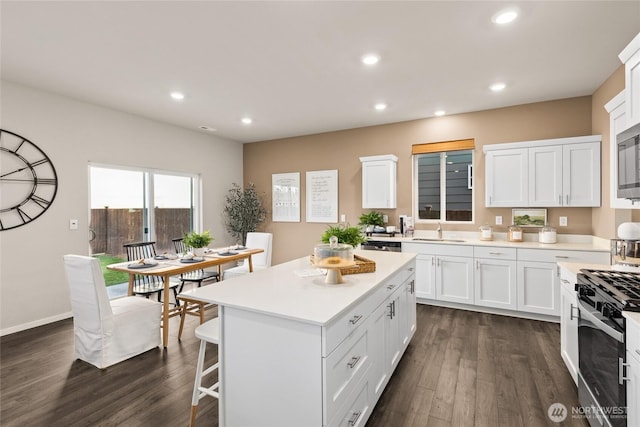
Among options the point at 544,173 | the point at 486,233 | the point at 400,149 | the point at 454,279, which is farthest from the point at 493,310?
the point at 400,149

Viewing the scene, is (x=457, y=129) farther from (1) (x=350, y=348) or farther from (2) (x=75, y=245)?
(2) (x=75, y=245)

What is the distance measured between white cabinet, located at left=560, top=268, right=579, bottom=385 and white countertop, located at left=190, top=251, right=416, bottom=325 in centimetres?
120

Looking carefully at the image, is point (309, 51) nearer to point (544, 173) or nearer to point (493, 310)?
point (544, 173)

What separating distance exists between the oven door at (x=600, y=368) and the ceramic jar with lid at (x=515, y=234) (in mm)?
2248

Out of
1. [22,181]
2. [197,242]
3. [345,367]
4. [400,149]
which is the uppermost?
[400,149]

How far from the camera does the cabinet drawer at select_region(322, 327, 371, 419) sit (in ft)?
4.58

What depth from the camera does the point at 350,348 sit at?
1.60 m

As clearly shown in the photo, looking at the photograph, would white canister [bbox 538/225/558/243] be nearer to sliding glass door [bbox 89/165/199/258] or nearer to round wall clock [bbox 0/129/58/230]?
sliding glass door [bbox 89/165/199/258]

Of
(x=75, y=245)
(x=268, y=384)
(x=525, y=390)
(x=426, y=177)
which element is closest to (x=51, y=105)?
(x=75, y=245)

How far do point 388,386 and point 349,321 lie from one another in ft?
3.67

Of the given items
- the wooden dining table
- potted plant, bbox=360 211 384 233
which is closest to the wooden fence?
the wooden dining table

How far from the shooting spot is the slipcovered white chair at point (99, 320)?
256 centimetres

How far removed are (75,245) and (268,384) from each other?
3.73 m

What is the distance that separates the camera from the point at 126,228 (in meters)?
4.56
